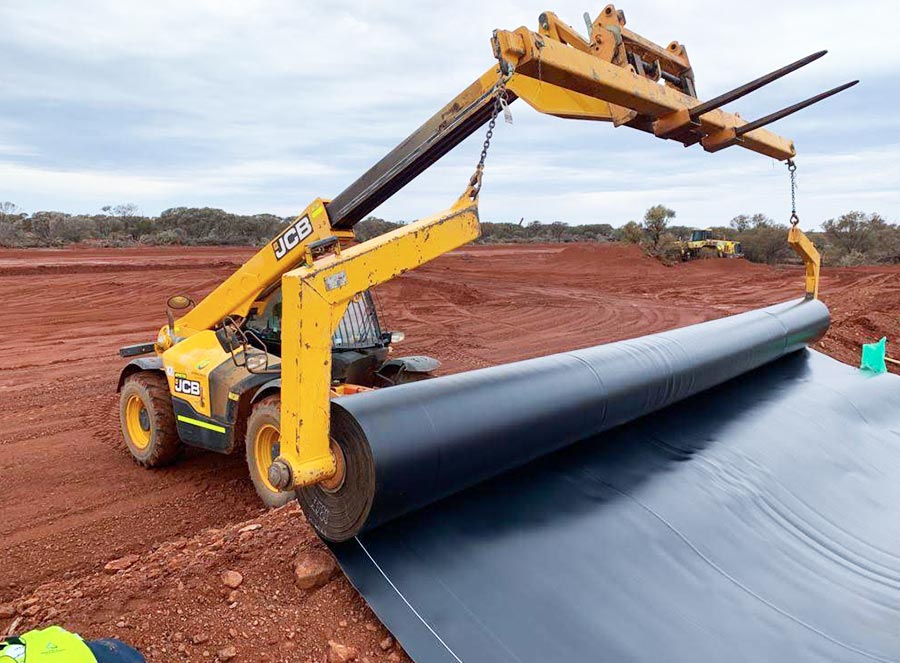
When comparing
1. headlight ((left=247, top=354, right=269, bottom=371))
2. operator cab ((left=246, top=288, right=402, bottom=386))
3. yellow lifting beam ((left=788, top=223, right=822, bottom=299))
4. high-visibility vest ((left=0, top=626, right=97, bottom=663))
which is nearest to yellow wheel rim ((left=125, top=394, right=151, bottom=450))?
operator cab ((left=246, top=288, right=402, bottom=386))

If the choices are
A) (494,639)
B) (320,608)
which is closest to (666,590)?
(494,639)

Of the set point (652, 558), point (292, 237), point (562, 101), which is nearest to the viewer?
point (652, 558)

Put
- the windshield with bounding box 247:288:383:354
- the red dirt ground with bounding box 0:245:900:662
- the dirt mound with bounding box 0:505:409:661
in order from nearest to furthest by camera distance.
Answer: the dirt mound with bounding box 0:505:409:661 < the red dirt ground with bounding box 0:245:900:662 < the windshield with bounding box 247:288:383:354

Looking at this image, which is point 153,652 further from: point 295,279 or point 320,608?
point 295,279

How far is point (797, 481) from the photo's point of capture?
4348 mm

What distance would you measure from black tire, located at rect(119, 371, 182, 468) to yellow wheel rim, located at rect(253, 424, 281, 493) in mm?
1345

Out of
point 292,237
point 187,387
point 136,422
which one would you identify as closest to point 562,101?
point 292,237

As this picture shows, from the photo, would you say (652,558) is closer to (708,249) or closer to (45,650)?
(45,650)

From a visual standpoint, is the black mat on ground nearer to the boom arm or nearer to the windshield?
the boom arm

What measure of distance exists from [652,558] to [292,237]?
10.9 feet

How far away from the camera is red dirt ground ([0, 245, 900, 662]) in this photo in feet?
8.75

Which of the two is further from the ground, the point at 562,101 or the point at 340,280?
the point at 562,101

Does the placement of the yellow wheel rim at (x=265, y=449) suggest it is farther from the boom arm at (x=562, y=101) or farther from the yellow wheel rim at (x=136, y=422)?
the yellow wheel rim at (x=136, y=422)

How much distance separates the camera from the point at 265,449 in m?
4.74
